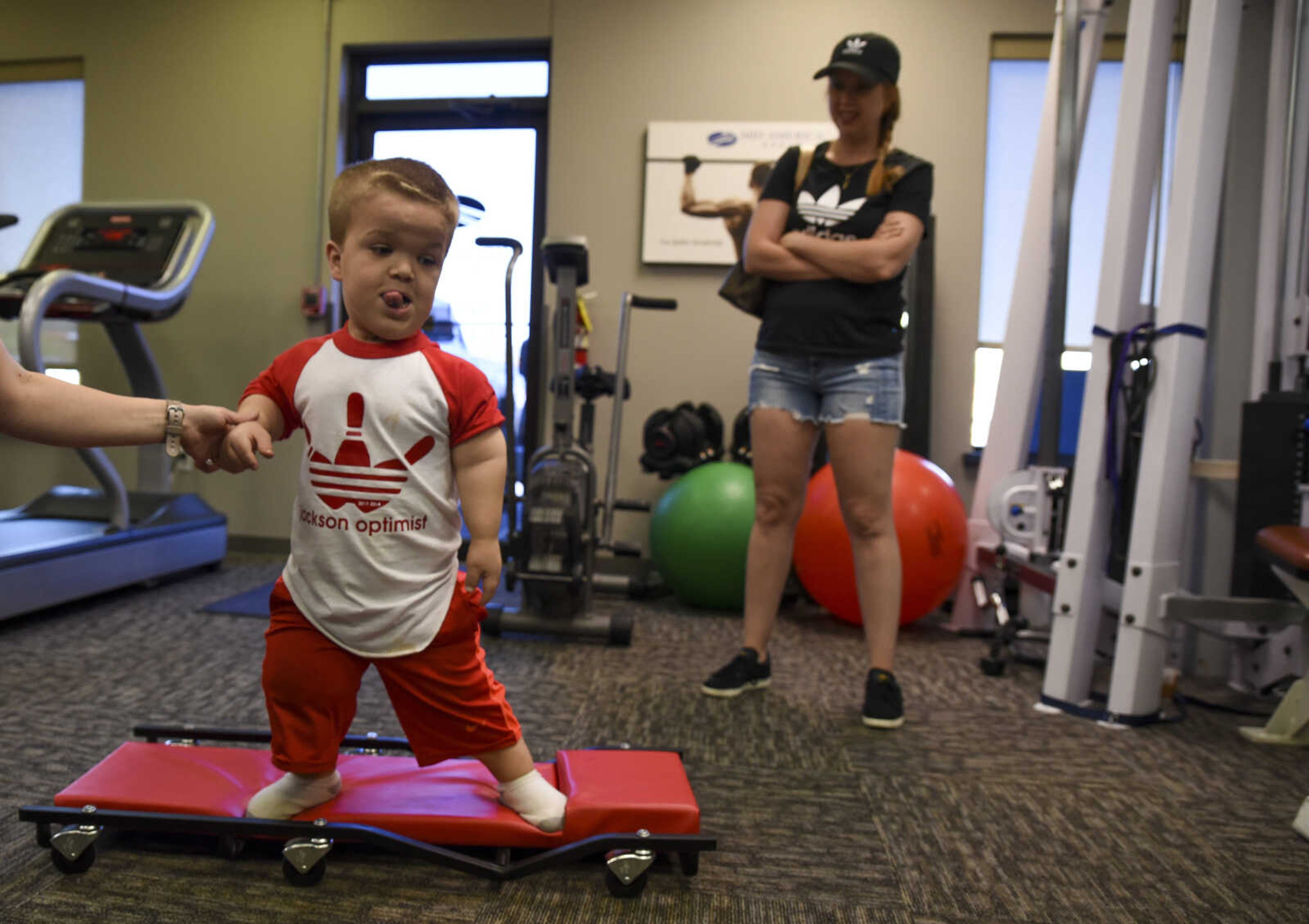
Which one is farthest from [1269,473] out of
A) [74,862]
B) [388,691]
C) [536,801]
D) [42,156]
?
[42,156]

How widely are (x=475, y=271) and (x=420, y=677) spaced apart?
3245mm

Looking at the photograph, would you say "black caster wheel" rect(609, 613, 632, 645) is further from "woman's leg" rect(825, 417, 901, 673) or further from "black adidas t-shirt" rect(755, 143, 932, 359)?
"black adidas t-shirt" rect(755, 143, 932, 359)

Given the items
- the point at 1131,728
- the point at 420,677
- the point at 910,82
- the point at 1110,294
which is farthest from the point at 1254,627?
the point at 910,82

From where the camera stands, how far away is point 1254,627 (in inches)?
91.6

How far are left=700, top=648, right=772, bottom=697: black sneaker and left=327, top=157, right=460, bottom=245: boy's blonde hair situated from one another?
1337 mm

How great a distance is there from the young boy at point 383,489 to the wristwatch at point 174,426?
13 cm

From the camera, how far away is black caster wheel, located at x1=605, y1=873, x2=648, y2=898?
1152 mm

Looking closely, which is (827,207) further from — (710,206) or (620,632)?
(710,206)

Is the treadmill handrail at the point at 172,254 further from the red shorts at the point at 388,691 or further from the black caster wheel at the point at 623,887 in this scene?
the black caster wheel at the point at 623,887

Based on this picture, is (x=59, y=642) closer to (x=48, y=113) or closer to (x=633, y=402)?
(x=633, y=402)

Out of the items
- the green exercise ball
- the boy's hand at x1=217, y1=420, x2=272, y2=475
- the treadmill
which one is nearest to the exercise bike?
the green exercise ball

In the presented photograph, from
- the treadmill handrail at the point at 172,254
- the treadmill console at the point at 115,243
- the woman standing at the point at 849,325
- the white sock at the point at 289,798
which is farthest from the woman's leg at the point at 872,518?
the treadmill console at the point at 115,243

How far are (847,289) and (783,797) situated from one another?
3.41 ft

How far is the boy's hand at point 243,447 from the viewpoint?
0.98m
